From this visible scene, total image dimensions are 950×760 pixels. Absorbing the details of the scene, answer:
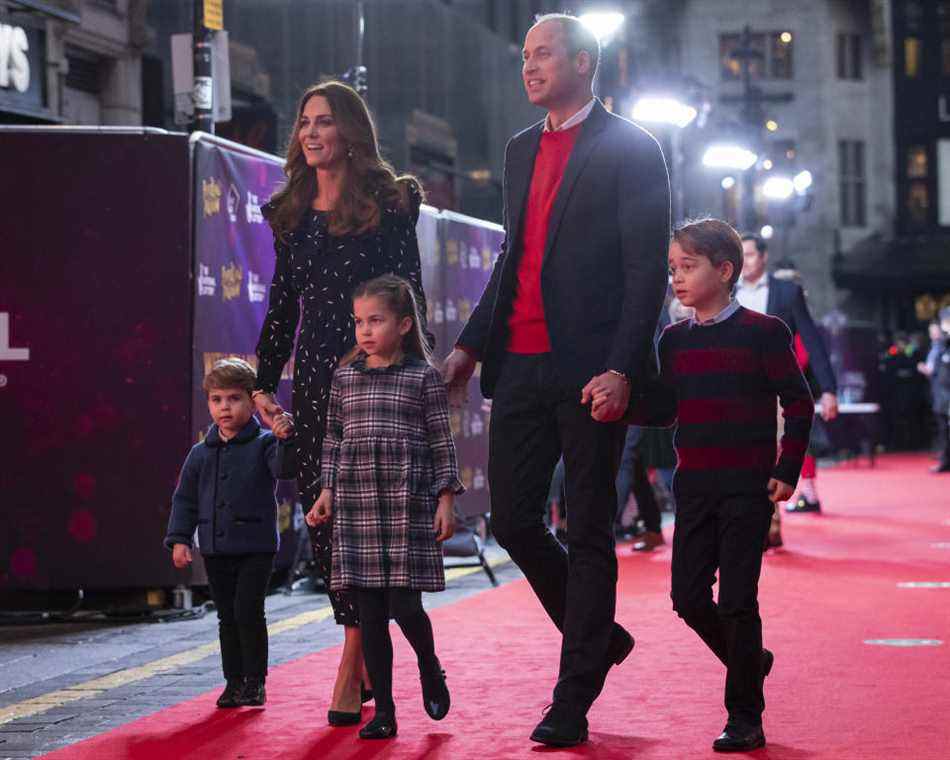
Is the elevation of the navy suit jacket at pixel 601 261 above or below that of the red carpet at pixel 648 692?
above

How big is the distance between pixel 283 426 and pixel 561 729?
4.57 feet

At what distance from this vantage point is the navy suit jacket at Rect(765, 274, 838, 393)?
11609 mm

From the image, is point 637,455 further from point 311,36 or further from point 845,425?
point 845,425

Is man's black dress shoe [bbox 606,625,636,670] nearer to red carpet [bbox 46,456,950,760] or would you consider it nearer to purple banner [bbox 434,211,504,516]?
red carpet [bbox 46,456,950,760]

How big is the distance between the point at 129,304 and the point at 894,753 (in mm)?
5103

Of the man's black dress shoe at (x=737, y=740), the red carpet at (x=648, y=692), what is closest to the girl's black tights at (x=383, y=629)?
the red carpet at (x=648, y=692)

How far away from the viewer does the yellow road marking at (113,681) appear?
22.6ft

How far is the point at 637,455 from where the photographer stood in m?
13.3

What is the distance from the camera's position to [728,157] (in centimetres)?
2844

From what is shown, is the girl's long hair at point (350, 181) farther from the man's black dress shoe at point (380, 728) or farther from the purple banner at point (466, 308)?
the purple banner at point (466, 308)

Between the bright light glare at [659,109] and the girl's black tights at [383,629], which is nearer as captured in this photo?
the girl's black tights at [383,629]

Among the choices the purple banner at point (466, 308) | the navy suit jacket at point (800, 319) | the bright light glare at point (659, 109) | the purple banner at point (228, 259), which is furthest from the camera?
the bright light glare at point (659, 109)

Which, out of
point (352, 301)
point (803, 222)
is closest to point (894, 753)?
point (352, 301)

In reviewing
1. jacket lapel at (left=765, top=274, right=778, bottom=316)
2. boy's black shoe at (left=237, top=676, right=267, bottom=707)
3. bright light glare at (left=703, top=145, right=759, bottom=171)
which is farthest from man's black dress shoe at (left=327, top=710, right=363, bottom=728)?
bright light glare at (left=703, top=145, right=759, bottom=171)
